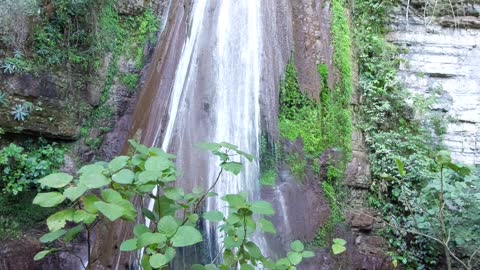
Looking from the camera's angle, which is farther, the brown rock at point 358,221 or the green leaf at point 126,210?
the brown rock at point 358,221

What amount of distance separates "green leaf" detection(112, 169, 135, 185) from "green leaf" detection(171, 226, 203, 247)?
28 cm

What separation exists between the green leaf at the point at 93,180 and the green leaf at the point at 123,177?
0.11ft

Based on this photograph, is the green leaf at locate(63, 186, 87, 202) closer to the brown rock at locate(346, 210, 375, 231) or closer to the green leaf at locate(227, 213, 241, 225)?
the green leaf at locate(227, 213, 241, 225)

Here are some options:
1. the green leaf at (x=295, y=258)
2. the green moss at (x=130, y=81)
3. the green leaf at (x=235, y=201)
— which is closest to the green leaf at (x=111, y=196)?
the green leaf at (x=235, y=201)

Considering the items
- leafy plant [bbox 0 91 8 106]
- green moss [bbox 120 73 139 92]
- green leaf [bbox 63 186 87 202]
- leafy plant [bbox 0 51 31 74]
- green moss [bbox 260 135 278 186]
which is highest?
leafy plant [bbox 0 51 31 74]

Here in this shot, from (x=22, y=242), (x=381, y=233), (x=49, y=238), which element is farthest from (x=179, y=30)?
(x=49, y=238)

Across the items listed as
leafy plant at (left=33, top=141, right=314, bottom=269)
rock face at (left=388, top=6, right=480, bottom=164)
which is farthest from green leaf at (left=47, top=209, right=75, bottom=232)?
rock face at (left=388, top=6, right=480, bottom=164)

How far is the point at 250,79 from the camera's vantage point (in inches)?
188

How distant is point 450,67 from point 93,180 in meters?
5.99

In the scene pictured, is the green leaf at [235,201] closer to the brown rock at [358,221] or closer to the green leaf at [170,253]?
the green leaf at [170,253]

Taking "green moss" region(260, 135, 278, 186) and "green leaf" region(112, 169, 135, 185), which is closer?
"green leaf" region(112, 169, 135, 185)

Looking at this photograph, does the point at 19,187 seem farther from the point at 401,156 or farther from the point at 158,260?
the point at 401,156

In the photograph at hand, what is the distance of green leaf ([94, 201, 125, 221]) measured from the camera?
1.63 m

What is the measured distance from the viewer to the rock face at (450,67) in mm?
6121
